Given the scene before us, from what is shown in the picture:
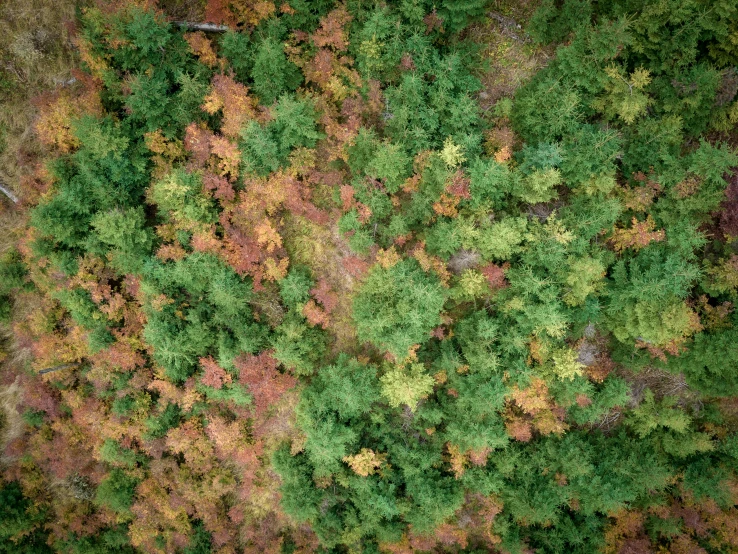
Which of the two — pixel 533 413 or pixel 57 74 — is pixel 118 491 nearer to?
pixel 533 413

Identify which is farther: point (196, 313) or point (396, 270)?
point (196, 313)

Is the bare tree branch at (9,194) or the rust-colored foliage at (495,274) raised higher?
the rust-colored foliage at (495,274)

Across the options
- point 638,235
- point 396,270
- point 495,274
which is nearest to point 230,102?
point 396,270

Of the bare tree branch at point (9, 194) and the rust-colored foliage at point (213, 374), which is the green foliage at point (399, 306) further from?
the bare tree branch at point (9, 194)

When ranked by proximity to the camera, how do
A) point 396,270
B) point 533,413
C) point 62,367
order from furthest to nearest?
point 62,367, point 533,413, point 396,270

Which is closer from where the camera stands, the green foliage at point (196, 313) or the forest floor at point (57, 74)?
the forest floor at point (57, 74)

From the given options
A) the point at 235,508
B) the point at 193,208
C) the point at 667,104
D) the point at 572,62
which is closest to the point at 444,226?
the point at 572,62

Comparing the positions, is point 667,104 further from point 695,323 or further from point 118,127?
point 118,127

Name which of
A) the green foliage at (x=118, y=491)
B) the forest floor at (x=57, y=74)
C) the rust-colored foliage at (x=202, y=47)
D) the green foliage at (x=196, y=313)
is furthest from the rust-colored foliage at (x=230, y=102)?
the green foliage at (x=118, y=491)
